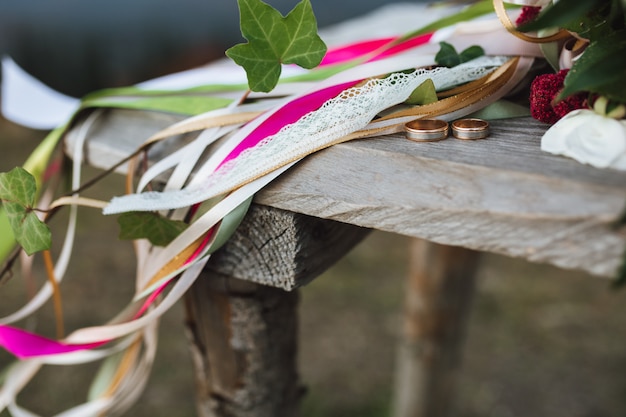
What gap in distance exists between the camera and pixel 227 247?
2.16ft

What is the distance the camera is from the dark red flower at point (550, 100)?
52cm

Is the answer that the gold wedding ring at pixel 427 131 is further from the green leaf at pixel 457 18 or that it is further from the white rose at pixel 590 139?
the green leaf at pixel 457 18

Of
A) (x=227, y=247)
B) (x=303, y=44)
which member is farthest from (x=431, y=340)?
(x=303, y=44)

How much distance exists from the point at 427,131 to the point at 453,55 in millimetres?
164

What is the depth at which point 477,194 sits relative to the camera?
463 millimetres

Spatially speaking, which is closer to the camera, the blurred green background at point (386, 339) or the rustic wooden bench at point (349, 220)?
the rustic wooden bench at point (349, 220)

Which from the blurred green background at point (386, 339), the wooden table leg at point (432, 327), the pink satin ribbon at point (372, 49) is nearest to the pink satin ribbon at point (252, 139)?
the pink satin ribbon at point (372, 49)

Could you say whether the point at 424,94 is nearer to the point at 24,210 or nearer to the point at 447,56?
the point at 447,56

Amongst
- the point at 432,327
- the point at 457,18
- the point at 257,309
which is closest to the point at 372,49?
the point at 457,18

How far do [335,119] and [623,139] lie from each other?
0.24 meters

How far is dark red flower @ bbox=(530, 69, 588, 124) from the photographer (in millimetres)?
523

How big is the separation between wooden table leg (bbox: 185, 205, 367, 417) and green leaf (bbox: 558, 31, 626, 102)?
0.89 feet

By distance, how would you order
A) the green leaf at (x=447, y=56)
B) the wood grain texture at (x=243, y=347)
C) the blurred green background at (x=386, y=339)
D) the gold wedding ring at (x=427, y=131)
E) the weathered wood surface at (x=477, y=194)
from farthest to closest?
the blurred green background at (x=386, y=339) → the wood grain texture at (x=243, y=347) → the green leaf at (x=447, y=56) → the gold wedding ring at (x=427, y=131) → the weathered wood surface at (x=477, y=194)

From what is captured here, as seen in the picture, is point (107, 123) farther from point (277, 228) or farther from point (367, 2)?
point (367, 2)
